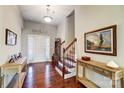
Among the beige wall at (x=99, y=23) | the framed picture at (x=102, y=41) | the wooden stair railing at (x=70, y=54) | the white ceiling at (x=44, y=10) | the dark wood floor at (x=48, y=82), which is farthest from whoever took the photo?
the white ceiling at (x=44, y=10)

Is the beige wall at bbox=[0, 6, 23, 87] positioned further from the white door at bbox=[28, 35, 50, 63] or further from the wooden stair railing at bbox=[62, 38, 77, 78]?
the white door at bbox=[28, 35, 50, 63]

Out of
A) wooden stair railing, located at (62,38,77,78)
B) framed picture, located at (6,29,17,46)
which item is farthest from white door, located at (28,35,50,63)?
framed picture, located at (6,29,17,46)

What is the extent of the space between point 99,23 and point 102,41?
0.53 meters

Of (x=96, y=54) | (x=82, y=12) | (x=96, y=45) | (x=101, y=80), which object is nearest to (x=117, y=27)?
(x=96, y=45)

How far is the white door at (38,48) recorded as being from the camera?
6.66 metres

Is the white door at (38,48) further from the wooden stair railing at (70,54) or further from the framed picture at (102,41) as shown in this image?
the framed picture at (102,41)

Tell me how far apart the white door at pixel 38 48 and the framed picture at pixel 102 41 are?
4464 mm

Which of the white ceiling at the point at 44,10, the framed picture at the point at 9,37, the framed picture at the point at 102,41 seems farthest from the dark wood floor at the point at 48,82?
the white ceiling at the point at 44,10

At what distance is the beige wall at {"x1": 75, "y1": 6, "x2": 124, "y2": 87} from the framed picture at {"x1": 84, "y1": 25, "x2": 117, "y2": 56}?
0.10m

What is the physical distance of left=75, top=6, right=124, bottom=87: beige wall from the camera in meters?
1.99

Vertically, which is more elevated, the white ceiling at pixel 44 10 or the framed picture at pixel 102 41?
the white ceiling at pixel 44 10
